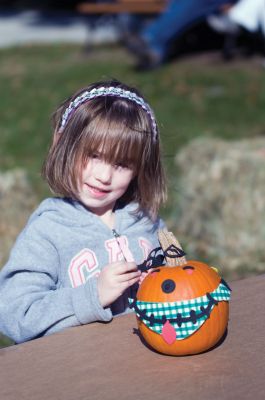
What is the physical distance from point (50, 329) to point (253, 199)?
3.23 meters

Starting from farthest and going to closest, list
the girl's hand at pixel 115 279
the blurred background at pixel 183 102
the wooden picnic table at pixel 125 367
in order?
the blurred background at pixel 183 102 < the girl's hand at pixel 115 279 < the wooden picnic table at pixel 125 367

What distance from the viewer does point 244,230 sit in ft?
17.0

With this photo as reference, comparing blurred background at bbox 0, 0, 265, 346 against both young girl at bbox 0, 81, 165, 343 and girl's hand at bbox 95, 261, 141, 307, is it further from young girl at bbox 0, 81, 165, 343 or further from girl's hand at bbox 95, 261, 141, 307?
girl's hand at bbox 95, 261, 141, 307

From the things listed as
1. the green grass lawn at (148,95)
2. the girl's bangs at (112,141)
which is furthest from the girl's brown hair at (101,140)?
the green grass lawn at (148,95)

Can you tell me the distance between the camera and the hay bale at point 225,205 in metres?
5.11

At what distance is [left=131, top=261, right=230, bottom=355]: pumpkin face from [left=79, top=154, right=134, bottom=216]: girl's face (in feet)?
1.37

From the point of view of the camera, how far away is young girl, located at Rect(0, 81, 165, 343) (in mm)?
2152

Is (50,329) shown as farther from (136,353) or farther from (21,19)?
(21,19)

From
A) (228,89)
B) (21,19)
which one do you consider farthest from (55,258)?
(21,19)

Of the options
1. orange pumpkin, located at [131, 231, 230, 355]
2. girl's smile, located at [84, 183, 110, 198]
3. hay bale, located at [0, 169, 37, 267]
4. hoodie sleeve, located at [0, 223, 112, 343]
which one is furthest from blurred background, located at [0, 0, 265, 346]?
orange pumpkin, located at [131, 231, 230, 355]

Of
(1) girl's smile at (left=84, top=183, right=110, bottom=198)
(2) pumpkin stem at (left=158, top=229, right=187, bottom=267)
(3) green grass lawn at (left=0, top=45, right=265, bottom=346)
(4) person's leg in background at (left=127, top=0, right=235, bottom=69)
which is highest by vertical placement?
(1) girl's smile at (left=84, top=183, right=110, bottom=198)

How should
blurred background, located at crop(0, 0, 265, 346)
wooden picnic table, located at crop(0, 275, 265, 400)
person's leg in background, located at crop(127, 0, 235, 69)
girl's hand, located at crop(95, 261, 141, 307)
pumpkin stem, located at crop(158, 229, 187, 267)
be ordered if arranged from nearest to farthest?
wooden picnic table, located at crop(0, 275, 265, 400)
pumpkin stem, located at crop(158, 229, 187, 267)
girl's hand, located at crop(95, 261, 141, 307)
blurred background, located at crop(0, 0, 265, 346)
person's leg in background, located at crop(127, 0, 235, 69)

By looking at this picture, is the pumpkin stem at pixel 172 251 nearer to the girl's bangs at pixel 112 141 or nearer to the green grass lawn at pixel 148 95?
the girl's bangs at pixel 112 141

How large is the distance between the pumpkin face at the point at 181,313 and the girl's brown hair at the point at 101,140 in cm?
46
